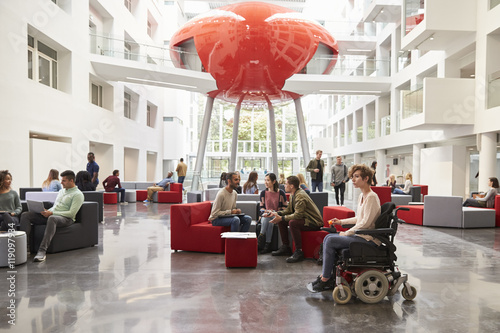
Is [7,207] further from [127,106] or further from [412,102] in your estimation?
[127,106]

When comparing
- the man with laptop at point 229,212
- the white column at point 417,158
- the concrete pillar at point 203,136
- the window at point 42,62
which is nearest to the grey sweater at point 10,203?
the man with laptop at point 229,212

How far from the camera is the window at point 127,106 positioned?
75.0 feet

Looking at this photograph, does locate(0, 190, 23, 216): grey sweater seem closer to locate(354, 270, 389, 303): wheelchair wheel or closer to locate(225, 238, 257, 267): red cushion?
locate(225, 238, 257, 267): red cushion

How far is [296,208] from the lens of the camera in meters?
5.72

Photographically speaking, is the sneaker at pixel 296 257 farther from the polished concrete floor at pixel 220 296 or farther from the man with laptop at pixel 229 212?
the man with laptop at pixel 229 212

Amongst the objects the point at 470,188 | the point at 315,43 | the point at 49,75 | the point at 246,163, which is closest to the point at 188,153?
the point at 246,163

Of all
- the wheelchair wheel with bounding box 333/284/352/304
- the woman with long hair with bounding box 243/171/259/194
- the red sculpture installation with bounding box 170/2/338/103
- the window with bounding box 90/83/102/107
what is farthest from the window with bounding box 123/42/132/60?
the wheelchair wheel with bounding box 333/284/352/304

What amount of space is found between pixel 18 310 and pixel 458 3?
48.2 ft

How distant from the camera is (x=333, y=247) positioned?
414 cm

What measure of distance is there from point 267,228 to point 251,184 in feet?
9.97

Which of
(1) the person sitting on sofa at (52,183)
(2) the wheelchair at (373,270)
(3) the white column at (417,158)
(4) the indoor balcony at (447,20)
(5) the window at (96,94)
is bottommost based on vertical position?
A: (2) the wheelchair at (373,270)

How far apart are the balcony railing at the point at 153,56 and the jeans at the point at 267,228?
38.5 ft

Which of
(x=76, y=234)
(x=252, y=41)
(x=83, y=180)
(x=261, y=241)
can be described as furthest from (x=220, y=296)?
(x=83, y=180)

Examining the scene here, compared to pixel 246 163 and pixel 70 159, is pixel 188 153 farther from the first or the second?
pixel 70 159
